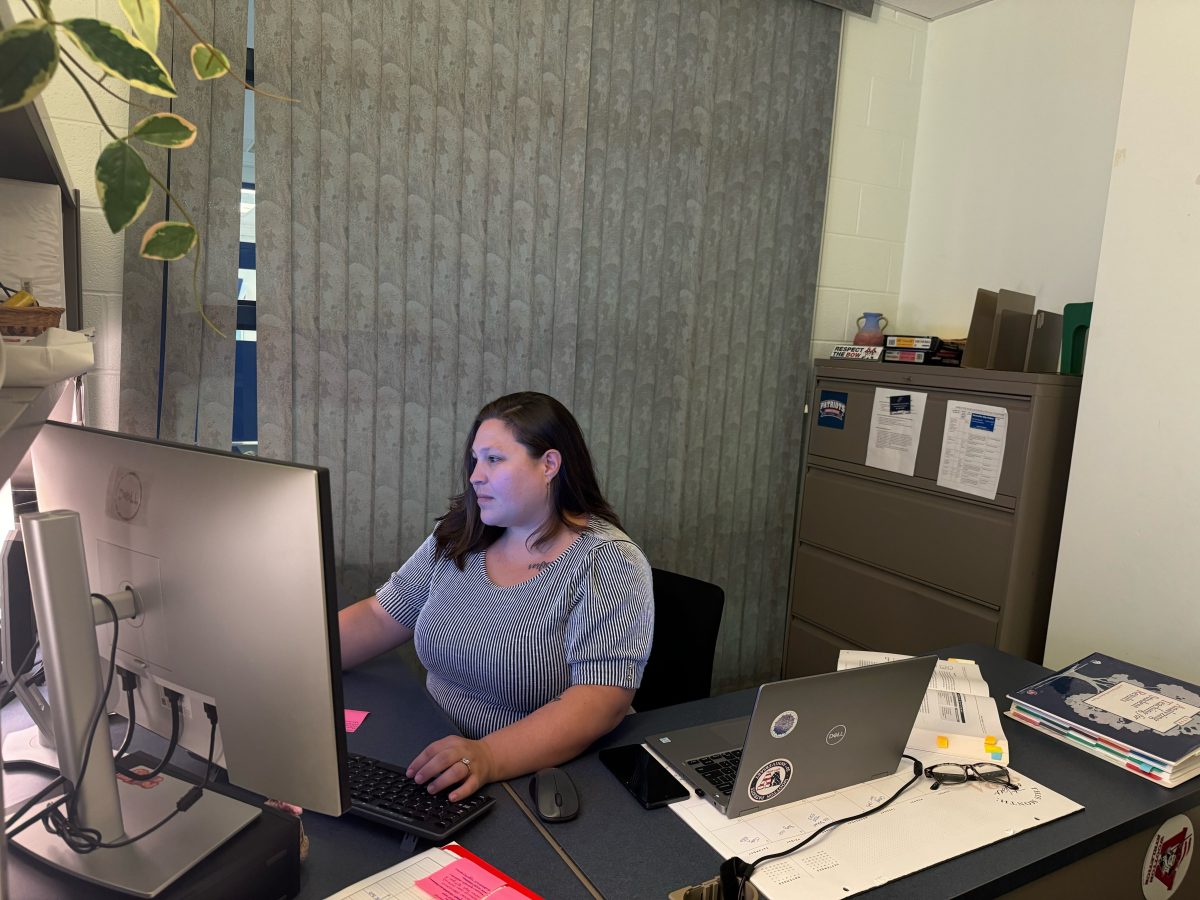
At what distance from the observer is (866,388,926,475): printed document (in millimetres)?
2670

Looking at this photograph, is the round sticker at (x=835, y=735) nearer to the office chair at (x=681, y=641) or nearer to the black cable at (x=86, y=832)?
the office chair at (x=681, y=641)

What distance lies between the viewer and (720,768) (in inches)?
52.1

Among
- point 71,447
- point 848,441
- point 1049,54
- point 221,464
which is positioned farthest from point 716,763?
point 1049,54

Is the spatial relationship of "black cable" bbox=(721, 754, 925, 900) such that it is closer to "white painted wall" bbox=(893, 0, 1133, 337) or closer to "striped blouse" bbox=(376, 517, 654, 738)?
"striped blouse" bbox=(376, 517, 654, 738)

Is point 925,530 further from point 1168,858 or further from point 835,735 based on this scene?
point 835,735

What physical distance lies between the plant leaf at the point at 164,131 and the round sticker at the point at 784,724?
0.97 m

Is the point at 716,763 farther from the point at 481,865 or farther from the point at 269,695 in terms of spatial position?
the point at 269,695

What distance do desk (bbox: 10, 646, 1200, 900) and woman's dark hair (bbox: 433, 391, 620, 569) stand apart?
351 millimetres

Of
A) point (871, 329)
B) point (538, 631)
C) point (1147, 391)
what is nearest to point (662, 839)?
point (538, 631)

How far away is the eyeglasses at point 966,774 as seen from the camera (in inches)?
52.7

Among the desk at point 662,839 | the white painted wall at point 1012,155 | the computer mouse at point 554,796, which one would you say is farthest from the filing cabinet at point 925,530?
the computer mouse at point 554,796

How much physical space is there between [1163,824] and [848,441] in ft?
5.59

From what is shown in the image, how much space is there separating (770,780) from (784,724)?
11cm

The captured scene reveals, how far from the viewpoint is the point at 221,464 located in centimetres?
80
